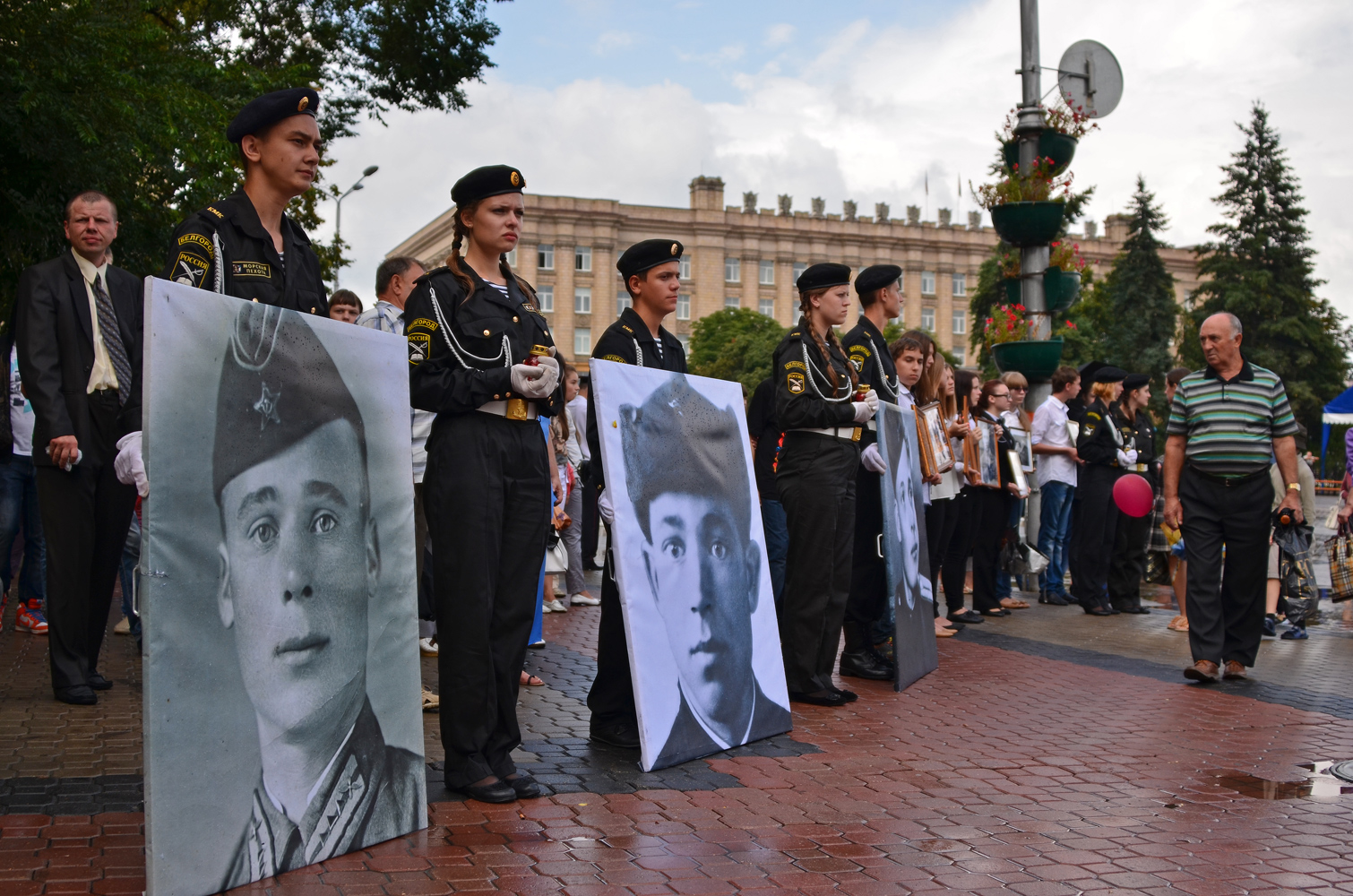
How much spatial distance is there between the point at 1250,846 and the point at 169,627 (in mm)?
3405

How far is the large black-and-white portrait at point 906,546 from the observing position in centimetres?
728

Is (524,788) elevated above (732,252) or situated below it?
below

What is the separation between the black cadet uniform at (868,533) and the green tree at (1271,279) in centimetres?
5990

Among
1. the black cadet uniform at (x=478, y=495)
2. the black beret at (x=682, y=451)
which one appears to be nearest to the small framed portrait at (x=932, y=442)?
the black beret at (x=682, y=451)

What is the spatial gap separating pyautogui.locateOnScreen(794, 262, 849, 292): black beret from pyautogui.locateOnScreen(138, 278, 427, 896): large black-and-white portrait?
10.7 ft

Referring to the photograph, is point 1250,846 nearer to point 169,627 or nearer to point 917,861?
point 917,861

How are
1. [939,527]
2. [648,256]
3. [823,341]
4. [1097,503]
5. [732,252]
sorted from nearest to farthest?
[648,256] → [823,341] → [939,527] → [1097,503] → [732,252]

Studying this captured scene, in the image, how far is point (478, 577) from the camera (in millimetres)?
4652

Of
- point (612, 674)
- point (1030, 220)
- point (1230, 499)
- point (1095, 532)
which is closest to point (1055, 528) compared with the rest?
point (1095, 532)

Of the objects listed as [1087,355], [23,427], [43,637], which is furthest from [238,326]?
[1087,355]

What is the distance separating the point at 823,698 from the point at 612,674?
61.5 inches

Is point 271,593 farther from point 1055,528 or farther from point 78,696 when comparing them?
point 1055,528

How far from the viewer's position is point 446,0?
64.9 ft

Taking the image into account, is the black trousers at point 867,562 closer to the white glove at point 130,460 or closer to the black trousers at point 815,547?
the black trousers at point 815,547
